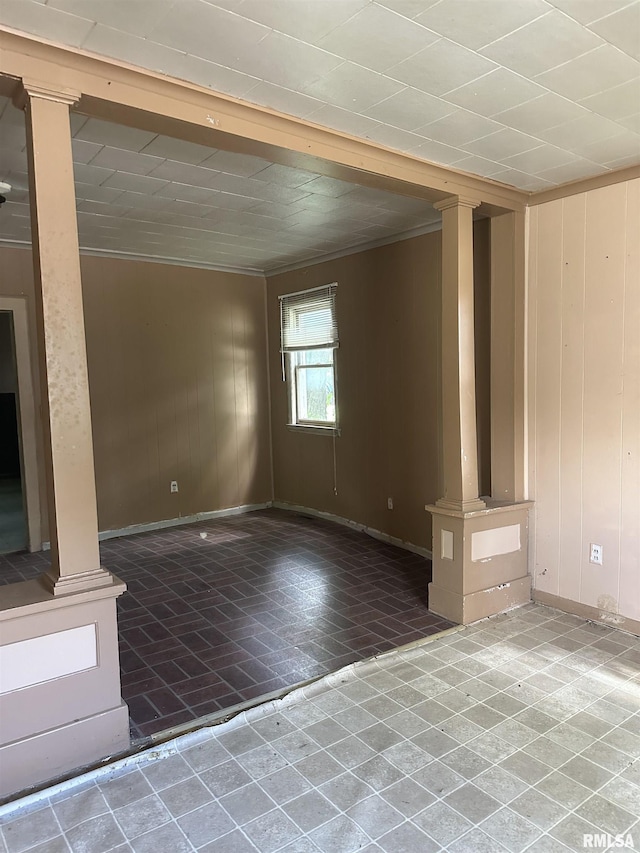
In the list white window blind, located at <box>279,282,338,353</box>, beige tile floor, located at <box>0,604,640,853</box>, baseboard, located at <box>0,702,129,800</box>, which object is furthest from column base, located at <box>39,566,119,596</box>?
white window blind, located at <box>279,282,338,353</box>

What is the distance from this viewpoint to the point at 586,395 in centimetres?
333

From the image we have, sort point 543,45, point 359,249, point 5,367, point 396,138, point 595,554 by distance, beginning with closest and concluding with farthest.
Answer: point 543,45 < point 396,138 < point 595,554 < point 359,249 < point 5,367

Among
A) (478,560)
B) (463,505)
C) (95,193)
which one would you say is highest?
(95,193)

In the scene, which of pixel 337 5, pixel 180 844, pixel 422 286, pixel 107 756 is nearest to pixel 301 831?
pixel 180 844

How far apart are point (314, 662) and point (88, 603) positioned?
126cm

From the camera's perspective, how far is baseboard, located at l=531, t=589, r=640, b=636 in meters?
3.18

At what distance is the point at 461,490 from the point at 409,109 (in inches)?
78.9

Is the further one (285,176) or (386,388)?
(386,388)

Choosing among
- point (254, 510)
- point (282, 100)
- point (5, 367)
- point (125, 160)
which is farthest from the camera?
point (5, 367)

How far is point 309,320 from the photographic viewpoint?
18.9ft

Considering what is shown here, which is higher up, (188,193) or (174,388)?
(188,193)

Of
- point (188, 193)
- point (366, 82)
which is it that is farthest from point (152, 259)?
point (366, 82)

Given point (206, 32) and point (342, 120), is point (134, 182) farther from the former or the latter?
point (206, 32)

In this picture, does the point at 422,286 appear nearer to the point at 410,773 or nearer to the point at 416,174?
the point at 416,174
